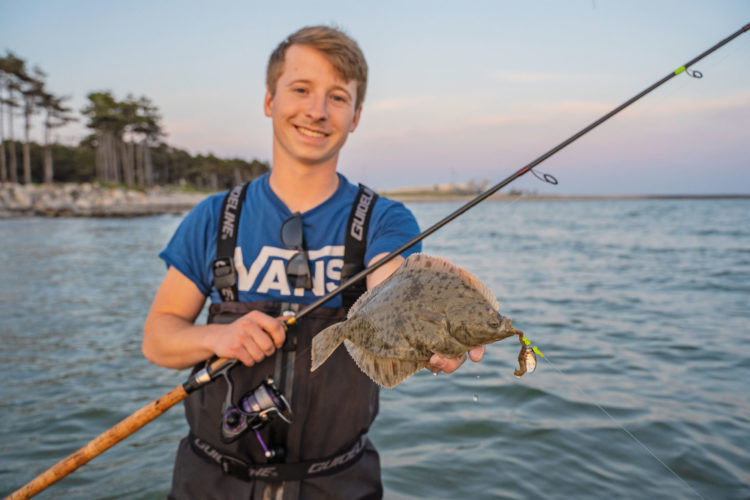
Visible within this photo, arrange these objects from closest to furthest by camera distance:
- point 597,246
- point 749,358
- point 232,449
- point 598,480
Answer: point 232,449 → point 598,480 → point 749,358 → point 597,246

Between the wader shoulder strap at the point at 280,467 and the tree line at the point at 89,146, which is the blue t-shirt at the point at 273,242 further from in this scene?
the tree line at the point at 89,146

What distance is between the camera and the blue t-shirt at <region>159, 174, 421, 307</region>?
9.27ft

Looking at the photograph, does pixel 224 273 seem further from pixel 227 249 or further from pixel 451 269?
pixel 451 269

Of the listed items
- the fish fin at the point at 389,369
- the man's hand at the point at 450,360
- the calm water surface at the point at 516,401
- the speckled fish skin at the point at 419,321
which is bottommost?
the calm water surface at the point at 516,401

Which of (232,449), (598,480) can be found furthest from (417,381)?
(232,449)

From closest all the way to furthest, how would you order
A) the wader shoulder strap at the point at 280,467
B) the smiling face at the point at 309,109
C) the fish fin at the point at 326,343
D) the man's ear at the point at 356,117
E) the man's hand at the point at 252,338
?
the fish fin at the point at 326,343
the man's hand at the point at 252,338
the wader shoulder strap at the point at 280,467
the smiling face at the point at 309,109
the man's ear at the point at 356,117

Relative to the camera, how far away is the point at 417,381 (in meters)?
6.47

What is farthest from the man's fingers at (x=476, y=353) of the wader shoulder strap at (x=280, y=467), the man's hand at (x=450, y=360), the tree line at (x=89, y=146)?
the tree line at (x=89, y=146)

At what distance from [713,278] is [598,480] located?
10.8 meters

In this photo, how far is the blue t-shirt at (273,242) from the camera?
2824 mm

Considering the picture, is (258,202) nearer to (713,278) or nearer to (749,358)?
(749,358)

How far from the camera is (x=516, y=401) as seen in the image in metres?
5.72

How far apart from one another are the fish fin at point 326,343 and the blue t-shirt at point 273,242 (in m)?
0.56

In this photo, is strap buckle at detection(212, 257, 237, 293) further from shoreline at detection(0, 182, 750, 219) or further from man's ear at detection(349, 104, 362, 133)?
shoreline at detection(0, 182, 750, 219)
